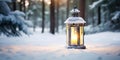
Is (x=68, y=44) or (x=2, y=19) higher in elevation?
(x=2, y=19)

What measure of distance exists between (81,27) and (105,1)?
45.7ft

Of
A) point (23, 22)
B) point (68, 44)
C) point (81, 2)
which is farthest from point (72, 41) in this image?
point (81, 2)

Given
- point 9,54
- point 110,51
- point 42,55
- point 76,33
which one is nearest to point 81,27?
point 76,33

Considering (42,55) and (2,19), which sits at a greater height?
(2,19)

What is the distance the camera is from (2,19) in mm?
12531

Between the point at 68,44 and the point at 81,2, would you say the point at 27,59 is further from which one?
the point at 81,2

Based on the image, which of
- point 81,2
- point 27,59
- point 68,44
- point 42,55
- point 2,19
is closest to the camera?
point 27,59

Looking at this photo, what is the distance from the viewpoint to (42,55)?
9586mm

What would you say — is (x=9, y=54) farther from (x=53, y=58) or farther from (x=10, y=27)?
(x=10, y=27)

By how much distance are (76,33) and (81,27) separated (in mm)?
391

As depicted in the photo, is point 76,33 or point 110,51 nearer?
point 110,51

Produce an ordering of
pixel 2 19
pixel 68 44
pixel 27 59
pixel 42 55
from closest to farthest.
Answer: pixel 27 59, pixel 42 55, pixel 68 44, pixel 2 19

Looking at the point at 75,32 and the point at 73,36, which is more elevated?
the point at 75,32

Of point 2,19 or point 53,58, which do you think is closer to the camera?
point 53,58
